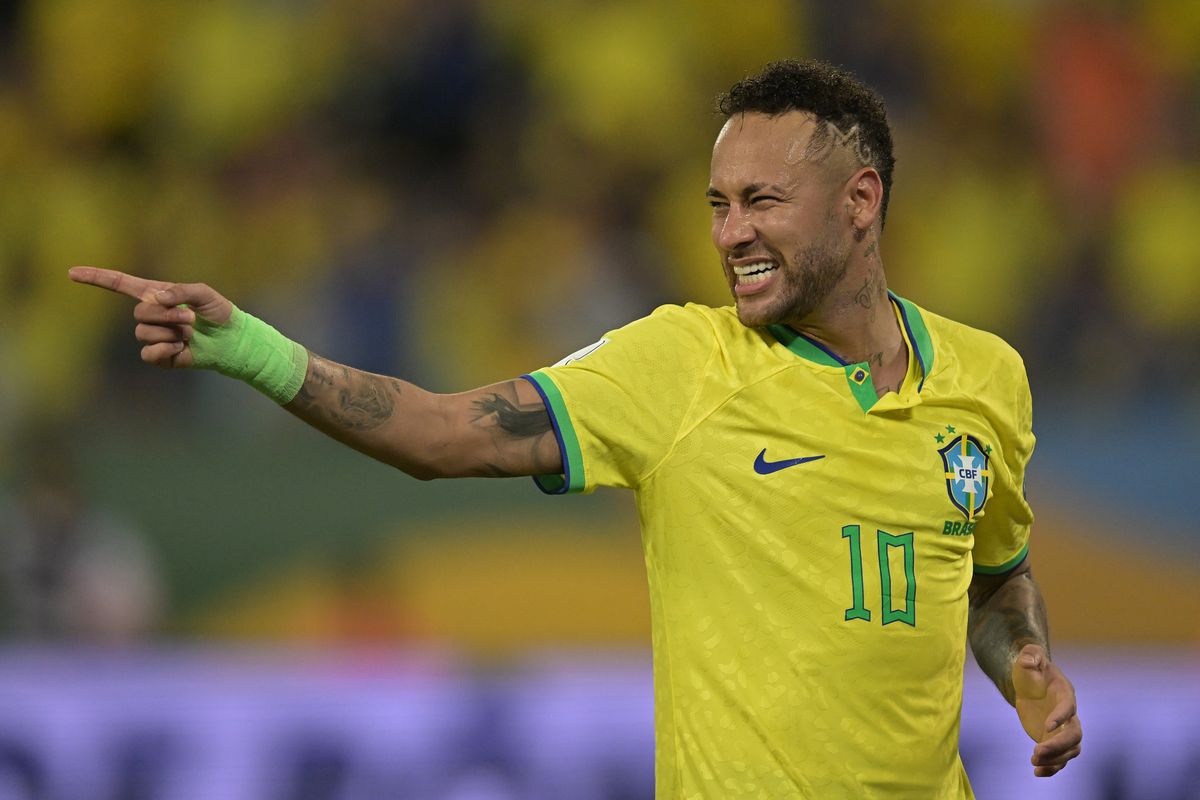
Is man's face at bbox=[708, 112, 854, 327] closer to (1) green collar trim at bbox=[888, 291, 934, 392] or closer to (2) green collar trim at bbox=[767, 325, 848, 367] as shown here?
(2) green collar trim at bbox=[767, 325, 848, 367]

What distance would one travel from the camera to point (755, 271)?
3.22 m

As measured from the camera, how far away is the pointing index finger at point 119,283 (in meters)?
2.57

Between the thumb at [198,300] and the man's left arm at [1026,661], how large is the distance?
5.71 feet

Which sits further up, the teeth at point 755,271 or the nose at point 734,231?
the nose at point 734,231

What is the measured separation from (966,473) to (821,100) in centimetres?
85

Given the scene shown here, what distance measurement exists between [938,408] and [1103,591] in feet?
13.8

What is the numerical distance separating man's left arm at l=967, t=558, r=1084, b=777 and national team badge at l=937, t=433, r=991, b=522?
32 cm

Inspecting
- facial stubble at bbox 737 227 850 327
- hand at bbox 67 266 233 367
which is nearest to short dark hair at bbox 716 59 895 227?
facial stubble at bbox 737 227 850 327

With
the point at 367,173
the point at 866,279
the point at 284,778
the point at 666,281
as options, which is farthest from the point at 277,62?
the point at 866,279

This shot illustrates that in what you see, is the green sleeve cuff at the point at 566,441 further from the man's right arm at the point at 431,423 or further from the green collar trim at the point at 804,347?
the green collar trim at the point at 804,347

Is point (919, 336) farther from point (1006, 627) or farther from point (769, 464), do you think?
point (1006, 627)

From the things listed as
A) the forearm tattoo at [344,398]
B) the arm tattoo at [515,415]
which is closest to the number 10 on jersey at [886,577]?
the arm tattoo at [515,415]

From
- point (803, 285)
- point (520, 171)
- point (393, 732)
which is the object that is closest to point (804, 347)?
point (803, 285)

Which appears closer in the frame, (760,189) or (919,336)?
(760,189)
